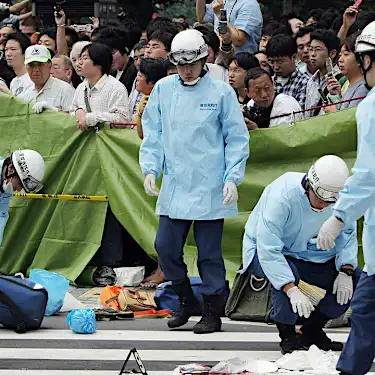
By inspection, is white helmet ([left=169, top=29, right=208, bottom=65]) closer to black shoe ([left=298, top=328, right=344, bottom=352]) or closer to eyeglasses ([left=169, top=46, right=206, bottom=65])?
eyeglasses ([left=169, top=46, right=206, bottom=65])

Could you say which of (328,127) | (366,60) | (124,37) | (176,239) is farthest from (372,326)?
Result: (124,37)

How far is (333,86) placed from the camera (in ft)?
33.7

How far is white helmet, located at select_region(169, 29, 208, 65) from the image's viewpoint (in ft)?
27.5

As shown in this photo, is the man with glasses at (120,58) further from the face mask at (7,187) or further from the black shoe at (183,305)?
the black shoe at (183,305)

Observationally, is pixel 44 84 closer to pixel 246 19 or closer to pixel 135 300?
pixel 246 19

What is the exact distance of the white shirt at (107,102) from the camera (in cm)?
1080

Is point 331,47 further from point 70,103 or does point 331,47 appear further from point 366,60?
point 366,60

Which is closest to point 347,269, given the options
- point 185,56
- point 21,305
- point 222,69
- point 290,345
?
point 290,345

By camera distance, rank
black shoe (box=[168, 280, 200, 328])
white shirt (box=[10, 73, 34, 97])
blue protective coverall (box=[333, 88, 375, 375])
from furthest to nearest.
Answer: white shirt (box=[10, 73, 34, 97]) < black shoe (box=[168, 280, 200, 328]) < blue protective coverall (box=[333, 88, 375, 375])

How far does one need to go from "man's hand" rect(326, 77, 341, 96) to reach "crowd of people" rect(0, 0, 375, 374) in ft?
0.04

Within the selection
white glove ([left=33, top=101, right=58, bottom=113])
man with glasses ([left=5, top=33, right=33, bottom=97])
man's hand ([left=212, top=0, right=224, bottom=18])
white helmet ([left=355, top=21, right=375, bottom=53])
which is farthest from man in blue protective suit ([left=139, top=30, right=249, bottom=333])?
man with glasses ([left=5, top=33, right=33, bottom=97])

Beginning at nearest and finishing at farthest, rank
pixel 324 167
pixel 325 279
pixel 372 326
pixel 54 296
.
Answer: pixel 372 326, pixel 324 167, pixel 325 279, pixel 54 296

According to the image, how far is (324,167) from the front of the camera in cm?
700

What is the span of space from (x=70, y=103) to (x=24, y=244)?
56.2 inches
